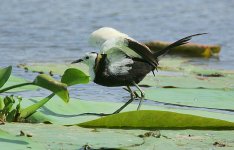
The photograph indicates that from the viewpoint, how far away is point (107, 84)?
5875 millimetres

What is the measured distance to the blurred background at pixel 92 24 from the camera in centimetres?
1119

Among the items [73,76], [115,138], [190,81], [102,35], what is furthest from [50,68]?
[115,138]

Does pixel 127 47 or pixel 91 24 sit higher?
pixel 127 47

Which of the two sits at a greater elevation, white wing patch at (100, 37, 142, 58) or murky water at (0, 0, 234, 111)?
white wing patch at (100, 37, 142, 58)

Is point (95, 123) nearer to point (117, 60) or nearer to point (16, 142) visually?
point (16, 142)

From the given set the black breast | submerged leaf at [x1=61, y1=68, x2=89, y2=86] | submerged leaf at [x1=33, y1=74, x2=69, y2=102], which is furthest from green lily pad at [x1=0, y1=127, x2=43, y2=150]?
the black breast

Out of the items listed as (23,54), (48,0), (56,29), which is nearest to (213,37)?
(56,29)

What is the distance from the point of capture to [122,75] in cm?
596

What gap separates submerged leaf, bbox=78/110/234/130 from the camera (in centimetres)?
491

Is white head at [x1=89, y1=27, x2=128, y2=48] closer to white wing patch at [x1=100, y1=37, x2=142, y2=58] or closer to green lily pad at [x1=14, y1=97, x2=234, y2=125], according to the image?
white wing patch at [x1=100, y1=37, x2=142, y2=58]

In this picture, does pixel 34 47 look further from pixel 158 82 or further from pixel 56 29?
pixel 158 82

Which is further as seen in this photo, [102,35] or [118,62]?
[102,35]

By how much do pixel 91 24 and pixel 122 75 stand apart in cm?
810

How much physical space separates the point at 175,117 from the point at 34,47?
6801 mm
